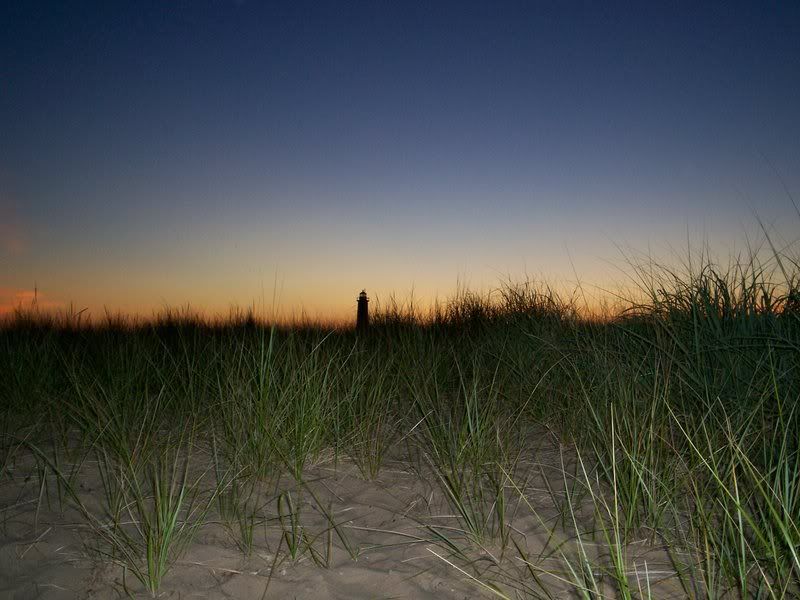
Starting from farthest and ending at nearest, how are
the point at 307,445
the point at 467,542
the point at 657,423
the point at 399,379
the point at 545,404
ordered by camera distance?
the point at 399,379 < the point at 545,404 < the point at 307,445 < the point at 657,423 < the point at 467,542

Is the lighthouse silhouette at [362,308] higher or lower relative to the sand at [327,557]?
higher

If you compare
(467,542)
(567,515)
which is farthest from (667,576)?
(467,542)

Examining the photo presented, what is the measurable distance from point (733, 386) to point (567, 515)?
1244mm

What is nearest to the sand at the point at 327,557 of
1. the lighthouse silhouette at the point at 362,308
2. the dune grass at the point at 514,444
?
the dune grass at the point at 514,444

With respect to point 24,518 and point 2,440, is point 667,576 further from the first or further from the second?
point 2,440

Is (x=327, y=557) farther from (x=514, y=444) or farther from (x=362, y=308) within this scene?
(x=362, y=308)

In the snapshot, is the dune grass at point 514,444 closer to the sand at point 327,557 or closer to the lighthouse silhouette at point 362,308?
the sand at point 327,557

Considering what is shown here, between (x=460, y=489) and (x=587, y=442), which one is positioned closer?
(x=460, y=489)

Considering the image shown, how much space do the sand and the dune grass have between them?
0.03 meters

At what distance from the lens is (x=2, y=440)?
3.24m

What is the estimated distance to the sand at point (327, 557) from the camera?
5.90 ft

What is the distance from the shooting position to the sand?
1798 mm

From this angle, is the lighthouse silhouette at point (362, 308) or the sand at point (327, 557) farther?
the lighthouse silhouette at point (362, 308)

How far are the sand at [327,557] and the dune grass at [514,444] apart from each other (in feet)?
0.08
